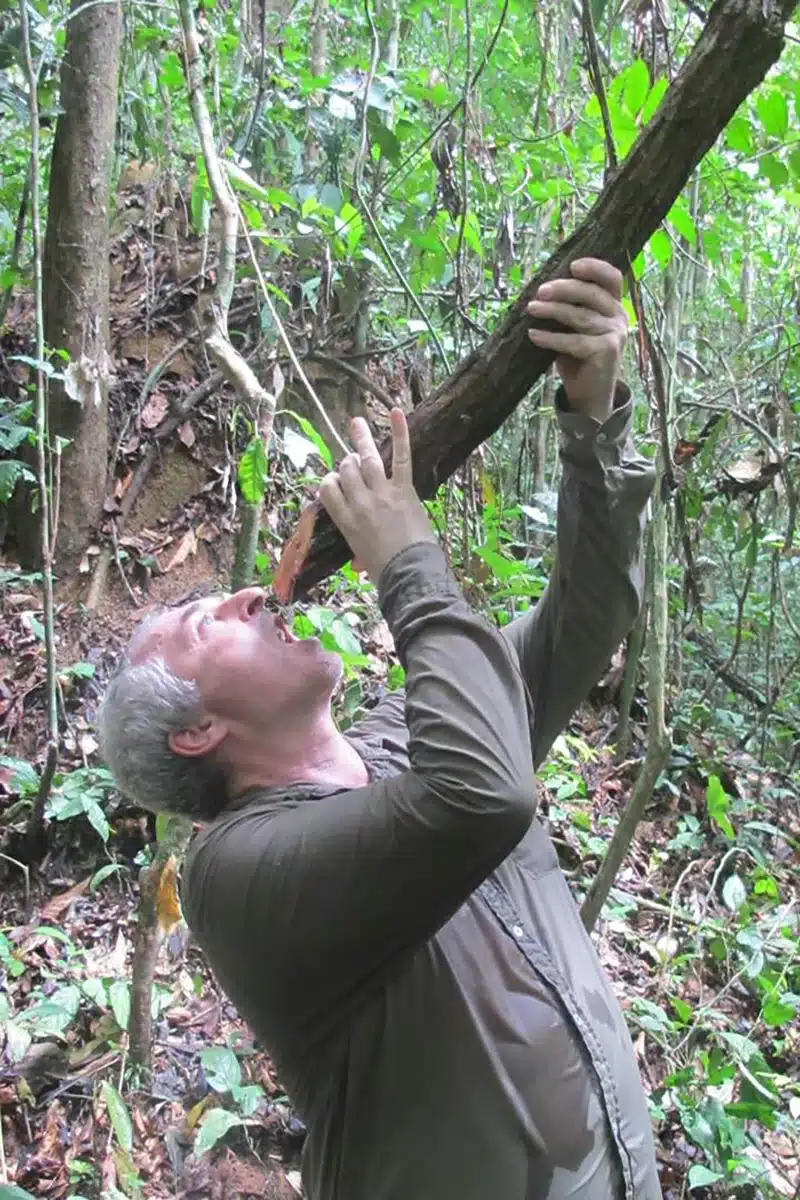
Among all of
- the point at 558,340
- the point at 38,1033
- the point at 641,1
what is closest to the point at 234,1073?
the point at 38,1033

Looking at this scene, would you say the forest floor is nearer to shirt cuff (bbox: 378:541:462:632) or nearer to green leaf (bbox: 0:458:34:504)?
green leaf (bbox: 0:458:34:504)

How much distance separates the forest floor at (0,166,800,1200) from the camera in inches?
107

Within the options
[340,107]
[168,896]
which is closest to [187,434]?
[340,107]

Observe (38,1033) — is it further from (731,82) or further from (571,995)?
(731,82)

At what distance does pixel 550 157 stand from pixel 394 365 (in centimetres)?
222

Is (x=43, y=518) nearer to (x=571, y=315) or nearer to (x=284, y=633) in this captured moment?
→ (x=284, y=633)

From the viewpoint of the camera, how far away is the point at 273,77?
4219 millimetres

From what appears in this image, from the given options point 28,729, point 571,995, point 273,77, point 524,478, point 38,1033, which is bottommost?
point 38,1033

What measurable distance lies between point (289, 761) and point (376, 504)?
0.52 metres

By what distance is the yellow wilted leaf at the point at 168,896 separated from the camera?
265 cm

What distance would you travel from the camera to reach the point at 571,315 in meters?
1.41

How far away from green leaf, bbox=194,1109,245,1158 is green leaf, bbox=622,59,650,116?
2.71 metres

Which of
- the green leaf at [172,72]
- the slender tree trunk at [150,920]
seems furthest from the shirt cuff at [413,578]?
the green leaf at [172,72]

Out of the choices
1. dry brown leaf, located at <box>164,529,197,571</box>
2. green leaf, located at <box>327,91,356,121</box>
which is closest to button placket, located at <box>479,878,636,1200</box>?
green leaf, located at <box>327,91,356,121</box>
